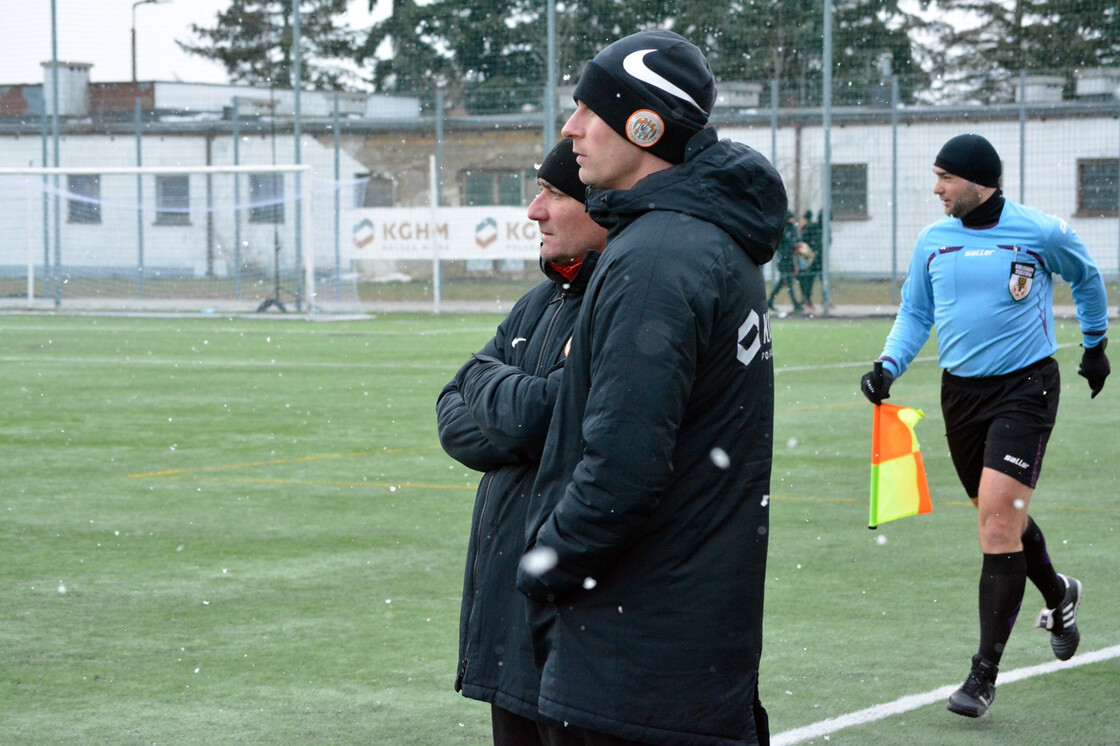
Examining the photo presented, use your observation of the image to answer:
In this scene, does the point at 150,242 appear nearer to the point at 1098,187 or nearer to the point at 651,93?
the point at 1098,187

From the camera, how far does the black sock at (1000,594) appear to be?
5328 millimetres

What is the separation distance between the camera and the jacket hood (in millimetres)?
2750

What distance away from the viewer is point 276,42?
47750 millimetres

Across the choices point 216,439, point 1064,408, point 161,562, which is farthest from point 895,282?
point 161,562

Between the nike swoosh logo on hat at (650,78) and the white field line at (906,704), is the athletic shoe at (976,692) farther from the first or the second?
the nike swoosh logo on hat at (650,78)

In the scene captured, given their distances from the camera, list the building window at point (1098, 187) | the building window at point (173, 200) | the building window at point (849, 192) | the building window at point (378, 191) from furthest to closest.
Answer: the building window at point (378, 191)
the building window at point (173, 200)
the building window at point (849, 192)
the building window at point (1098, 187)

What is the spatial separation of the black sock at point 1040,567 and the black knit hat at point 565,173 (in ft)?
10.0

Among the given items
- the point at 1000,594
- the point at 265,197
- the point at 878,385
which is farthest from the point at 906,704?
the point at 265,197

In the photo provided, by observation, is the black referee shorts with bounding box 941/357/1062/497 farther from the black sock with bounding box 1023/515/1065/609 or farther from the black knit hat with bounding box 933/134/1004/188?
the black knit hat with bounding box 933/134/1004/188

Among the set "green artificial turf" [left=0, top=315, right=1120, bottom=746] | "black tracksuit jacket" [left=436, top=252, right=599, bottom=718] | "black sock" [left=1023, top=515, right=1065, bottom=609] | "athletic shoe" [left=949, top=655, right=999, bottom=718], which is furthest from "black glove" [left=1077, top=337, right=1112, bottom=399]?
"black tracksuit jacket" [left=436, top=252, right=599, bottom=718]

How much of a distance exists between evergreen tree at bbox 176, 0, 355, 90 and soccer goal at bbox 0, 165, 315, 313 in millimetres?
3192

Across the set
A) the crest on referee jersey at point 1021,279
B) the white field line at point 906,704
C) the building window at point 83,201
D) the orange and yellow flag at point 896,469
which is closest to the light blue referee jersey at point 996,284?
the crest on referee jersey at point 1021,279

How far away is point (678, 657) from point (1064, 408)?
1225cm

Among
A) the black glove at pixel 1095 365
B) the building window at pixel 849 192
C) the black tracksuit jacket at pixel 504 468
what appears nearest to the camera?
the black tracksuit jacket at pixel 504 468
